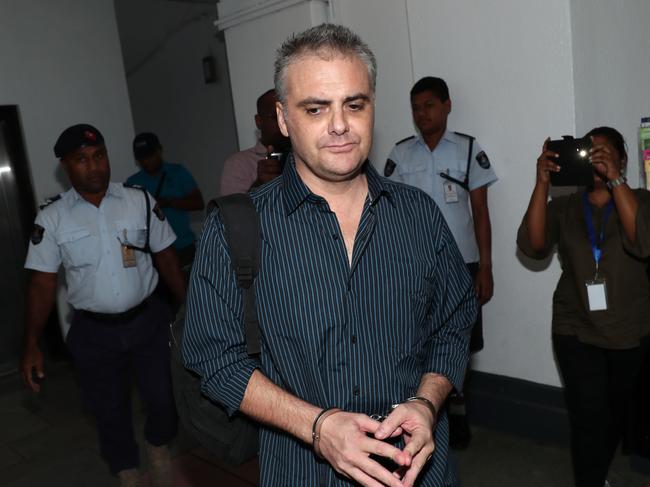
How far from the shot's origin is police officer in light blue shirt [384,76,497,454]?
3.53 metres

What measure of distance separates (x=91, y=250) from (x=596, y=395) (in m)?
2.63

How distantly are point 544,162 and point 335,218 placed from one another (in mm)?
1655

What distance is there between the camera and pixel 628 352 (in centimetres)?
268

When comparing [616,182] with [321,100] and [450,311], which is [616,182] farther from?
[321,100]

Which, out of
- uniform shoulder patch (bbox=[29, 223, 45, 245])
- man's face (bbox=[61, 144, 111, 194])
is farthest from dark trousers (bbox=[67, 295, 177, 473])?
man's face (bbox=[61, 144, 111, 194])

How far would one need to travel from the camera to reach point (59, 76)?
532cm

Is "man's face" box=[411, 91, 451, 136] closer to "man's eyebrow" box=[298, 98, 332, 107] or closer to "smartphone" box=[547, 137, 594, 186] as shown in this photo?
"smartphone" box=[547, 137, 594, 186]

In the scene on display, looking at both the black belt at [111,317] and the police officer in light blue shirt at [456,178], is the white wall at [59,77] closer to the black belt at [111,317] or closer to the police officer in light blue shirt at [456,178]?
the black belt at [111,317]

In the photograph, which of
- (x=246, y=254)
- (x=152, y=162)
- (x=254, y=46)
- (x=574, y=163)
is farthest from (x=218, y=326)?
(x=152, y=162)

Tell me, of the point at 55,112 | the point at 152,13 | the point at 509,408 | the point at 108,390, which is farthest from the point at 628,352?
the point at 152,13

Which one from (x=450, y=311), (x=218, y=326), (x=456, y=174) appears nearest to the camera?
(x=218, y=326)

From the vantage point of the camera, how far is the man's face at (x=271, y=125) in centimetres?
328

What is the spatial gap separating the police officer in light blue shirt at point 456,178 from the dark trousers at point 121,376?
5.82 feet

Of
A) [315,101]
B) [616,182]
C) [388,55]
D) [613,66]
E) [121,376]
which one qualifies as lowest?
[121,376]
